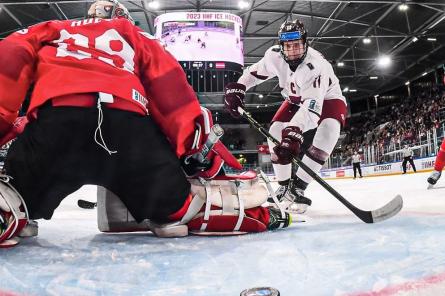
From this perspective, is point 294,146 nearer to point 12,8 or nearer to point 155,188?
point 155,188

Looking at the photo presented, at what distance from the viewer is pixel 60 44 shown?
50.2 inches

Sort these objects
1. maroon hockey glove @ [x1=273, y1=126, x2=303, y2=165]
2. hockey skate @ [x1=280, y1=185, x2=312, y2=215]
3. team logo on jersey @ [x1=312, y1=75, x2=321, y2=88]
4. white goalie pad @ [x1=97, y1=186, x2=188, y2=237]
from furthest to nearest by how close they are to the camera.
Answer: team logo on jersey @ [x1=312, y1=75, x2=321, y2=88] → hockey skate @ [x1=280, y1=185, x2=312, y2=215] → maroon hockey glove @ [x1=273, y1=126, x2=303, y2=165] → white goalie pad @ [x1=97, y1=186, x2=188, y2=237]

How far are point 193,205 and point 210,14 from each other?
30.2 ft

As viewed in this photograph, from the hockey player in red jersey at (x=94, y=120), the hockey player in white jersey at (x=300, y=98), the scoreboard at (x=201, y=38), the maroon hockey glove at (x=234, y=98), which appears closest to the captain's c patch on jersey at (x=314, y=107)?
the hockey player in white jersey at (x=300, y=98)

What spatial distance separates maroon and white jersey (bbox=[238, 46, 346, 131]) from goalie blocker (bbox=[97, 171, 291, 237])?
0.88 metres

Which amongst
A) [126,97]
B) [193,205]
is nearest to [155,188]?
[193,205]

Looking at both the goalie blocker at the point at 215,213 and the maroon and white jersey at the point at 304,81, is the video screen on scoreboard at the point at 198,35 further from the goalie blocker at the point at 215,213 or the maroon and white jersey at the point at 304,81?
the goalie blocker at the point at 215,213

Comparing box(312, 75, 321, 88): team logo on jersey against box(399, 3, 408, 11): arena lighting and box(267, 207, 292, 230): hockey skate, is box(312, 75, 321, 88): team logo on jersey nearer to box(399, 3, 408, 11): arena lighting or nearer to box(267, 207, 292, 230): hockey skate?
box(267, 207, 292, 230): hockey skate

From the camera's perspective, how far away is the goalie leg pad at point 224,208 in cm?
144

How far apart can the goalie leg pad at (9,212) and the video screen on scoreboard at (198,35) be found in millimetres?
8938

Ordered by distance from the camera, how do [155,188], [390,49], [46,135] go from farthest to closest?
1. [390,49]
2. [155,188]
3. [46,135]

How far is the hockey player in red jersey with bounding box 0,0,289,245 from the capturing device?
1186mm

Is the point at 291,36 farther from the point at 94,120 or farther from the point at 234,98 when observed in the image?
the point at 94,120

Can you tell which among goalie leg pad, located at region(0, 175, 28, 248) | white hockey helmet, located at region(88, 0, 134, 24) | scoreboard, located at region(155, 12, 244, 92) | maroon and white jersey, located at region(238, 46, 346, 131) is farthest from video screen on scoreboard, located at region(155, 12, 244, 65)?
goalie leg pad, located at region(0, 175, 28, 248)
